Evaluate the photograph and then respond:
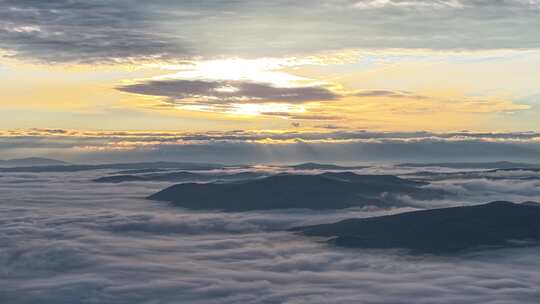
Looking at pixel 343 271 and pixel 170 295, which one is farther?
pixel 343 271

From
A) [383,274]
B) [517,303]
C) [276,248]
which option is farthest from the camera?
[276,248]

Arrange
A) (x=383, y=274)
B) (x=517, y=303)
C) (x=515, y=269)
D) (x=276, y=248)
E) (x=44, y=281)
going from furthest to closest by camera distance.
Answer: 1. (x=276, y=248)
2. (x=515, y=269)
3. (x=383, y=274)
4. (x=44, y=281)
5. (x=517, y=303)

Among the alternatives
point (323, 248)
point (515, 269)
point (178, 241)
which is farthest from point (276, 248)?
point (515, 269)

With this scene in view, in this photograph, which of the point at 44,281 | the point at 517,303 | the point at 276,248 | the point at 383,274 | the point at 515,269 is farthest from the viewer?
the point at 276,248

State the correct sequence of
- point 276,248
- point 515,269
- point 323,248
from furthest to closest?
point 323,248
point 276,248
point 515,269

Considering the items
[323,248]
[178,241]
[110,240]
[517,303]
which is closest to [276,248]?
[323,248]

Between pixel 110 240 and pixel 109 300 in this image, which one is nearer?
pixel 109 300

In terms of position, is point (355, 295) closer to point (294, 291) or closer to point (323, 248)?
point (294, 291)

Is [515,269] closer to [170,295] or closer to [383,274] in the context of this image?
[383,274]
